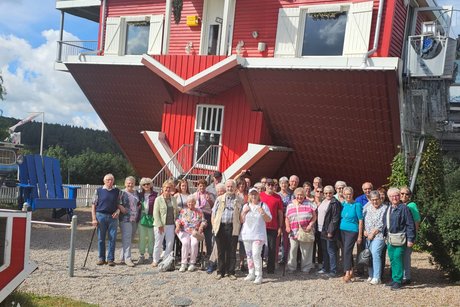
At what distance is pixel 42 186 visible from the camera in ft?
43.1

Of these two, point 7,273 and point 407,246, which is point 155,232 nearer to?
point 7,273

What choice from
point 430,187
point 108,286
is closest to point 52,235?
point 108,286

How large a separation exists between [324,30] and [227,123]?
373 centimetres

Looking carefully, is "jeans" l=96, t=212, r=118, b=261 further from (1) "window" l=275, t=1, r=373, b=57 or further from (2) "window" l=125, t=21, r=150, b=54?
(2) "window" l=125, t=21, r=150, b=54

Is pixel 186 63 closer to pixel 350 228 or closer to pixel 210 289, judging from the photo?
pixel 350 228

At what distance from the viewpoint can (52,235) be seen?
11688 millimetres

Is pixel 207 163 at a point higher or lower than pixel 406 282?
higher

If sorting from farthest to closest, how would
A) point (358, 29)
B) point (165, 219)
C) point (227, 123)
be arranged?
1. point (227, 123)
2. point (358, 29)
3. point (165, 219)

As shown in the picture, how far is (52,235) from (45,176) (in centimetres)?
222

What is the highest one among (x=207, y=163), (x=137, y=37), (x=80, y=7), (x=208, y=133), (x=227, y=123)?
(x=80, y=7)

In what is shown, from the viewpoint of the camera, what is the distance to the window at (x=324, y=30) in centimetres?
1177

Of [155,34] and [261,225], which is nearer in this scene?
[261,225]

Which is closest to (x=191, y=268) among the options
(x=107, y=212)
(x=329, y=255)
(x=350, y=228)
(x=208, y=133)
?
(x=107, y=212)

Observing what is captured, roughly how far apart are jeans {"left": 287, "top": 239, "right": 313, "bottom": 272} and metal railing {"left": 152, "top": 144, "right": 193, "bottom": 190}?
20.4ft
